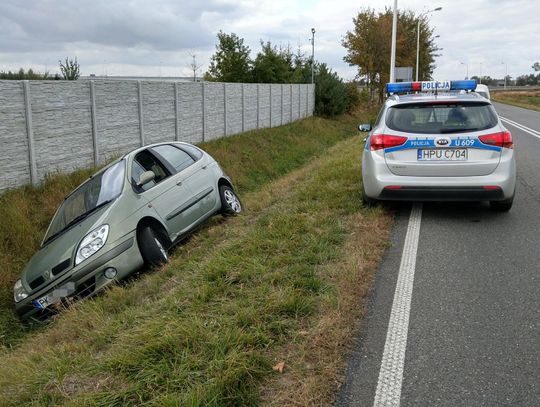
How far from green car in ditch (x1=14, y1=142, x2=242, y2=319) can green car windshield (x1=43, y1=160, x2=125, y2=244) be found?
0.02m

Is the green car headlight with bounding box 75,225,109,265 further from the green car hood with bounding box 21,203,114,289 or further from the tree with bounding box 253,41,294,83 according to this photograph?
the tree with bounding box 253,41,294,83

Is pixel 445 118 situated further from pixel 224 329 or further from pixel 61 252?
pixel 61 252

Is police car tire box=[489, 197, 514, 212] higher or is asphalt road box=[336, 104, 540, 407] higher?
police car tire box=[489, 197, 514, 212]

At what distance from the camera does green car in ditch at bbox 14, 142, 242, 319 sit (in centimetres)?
556

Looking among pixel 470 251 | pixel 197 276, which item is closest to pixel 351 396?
pixel 197 276

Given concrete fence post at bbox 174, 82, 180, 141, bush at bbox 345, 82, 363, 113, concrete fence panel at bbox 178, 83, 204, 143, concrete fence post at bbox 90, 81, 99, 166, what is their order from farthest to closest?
bush at bbox 345, 82, 363, 113 < concrete fence panel at bbox 178, 83, 204, 143 < concrete fence post at bbox 174, 82, 180, 141 < concrete fence post at bbox 90, 81, 99, 166

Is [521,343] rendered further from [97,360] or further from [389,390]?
[97,360]

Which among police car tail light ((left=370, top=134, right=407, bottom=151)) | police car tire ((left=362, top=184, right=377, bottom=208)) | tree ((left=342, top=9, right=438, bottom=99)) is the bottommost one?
police car tire ((left=362, top=184, right=377, bottom=208))

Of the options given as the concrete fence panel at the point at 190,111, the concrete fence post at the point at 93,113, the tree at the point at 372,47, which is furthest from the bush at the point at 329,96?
Result: the concrete fence post at the point at 93,113

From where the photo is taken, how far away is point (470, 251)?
5125mm

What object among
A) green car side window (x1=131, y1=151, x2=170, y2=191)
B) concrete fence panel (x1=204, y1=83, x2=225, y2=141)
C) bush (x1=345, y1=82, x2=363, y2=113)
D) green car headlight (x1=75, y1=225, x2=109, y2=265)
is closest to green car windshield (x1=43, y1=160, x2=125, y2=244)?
green car side window (x1=131, y1=151, x2=170, y2=191)

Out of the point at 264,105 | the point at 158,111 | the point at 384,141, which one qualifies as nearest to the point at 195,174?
the point at 384,141

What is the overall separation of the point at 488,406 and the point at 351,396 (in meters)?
0.70

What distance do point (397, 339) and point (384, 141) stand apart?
3.43m
